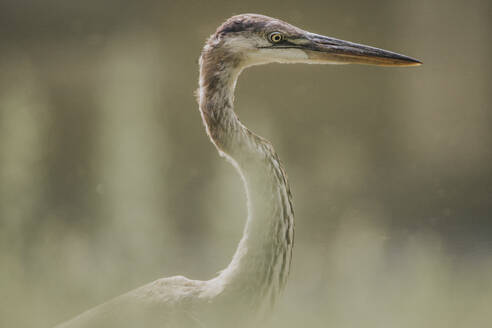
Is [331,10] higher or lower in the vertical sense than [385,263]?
higher

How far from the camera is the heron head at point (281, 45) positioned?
3.69ft

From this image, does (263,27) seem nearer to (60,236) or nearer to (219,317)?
(219,317)

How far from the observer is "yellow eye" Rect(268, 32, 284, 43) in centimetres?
114

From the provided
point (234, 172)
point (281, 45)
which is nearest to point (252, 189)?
point (281, 45)

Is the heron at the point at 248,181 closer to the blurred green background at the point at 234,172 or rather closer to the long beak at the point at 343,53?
the long beak at the point at 343,53

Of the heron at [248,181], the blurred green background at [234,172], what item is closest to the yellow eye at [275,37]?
the heron at [248,181]

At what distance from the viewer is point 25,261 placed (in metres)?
1.86

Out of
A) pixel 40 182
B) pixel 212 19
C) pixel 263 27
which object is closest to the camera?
pixel 263 27

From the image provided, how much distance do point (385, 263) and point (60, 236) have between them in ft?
4.05

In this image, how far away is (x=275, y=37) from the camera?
1.14 metres

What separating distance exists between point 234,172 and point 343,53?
3.22ft

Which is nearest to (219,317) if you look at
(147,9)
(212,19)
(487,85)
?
(212,19)

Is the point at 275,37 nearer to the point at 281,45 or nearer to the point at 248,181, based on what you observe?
the point at 281,45

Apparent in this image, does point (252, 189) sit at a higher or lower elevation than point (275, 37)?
lower
